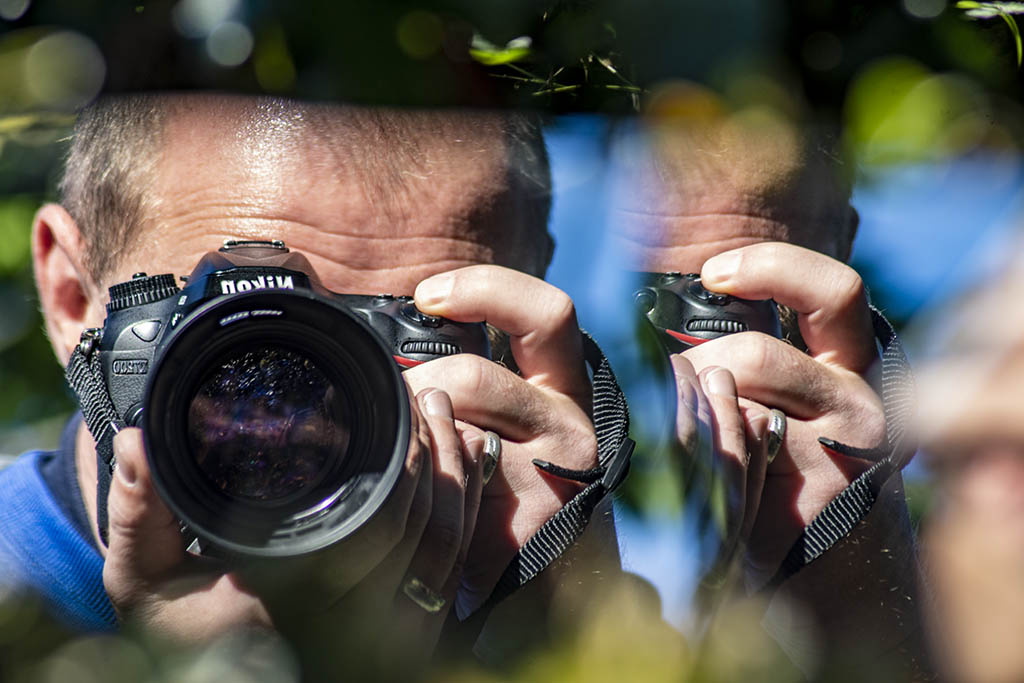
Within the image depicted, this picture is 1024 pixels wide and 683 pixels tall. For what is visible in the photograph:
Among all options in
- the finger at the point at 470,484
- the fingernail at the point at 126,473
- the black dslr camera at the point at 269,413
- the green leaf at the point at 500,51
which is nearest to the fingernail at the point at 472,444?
the finger at the point at 470,484

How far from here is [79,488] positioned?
81 cm

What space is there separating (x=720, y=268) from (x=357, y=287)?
299 millimetres

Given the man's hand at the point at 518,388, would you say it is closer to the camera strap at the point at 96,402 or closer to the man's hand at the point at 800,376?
the man's hand at the point at 800,376

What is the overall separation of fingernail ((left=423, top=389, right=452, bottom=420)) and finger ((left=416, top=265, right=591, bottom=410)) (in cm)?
6

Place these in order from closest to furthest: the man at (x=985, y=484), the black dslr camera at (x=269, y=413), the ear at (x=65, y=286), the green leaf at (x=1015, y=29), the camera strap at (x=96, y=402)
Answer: the man at (x=985, y=484) → the green leaf at (x=1015, y=29) → the black dslr camera at (x=269, y=413) → the camera strap at (x=96, y=402) → the ear at (x=65, y=286)

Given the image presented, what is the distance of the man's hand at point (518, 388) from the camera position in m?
0.59

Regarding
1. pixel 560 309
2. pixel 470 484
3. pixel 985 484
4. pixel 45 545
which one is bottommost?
pixel 45 545

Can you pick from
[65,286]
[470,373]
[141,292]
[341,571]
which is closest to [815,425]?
[470,373]

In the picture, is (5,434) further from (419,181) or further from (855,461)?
(855,461)

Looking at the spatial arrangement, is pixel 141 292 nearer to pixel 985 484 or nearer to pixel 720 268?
pixel 720 268

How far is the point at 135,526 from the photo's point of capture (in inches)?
19.1

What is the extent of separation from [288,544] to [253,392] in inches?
4.7

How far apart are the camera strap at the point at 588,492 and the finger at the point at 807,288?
11 centimetres

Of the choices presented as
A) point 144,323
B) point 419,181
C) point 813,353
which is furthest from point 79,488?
point 813,353
